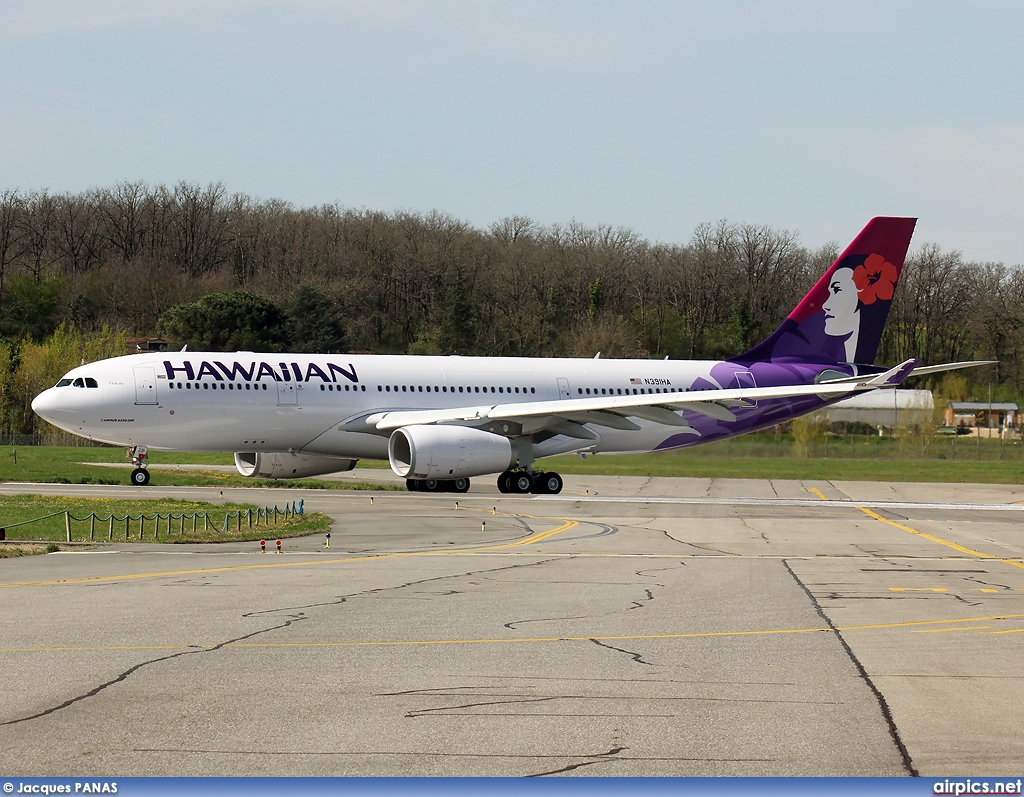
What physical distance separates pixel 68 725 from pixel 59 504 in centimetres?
2175

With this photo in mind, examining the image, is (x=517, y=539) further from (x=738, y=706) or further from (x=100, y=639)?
(x=738, y=706)

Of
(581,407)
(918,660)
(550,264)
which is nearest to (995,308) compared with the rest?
(550,264)

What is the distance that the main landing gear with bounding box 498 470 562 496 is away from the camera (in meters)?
37.0

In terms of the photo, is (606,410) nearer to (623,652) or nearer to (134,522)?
(134,522)

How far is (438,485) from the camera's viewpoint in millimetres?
37156

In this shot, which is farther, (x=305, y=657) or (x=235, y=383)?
(x=235, y=383)

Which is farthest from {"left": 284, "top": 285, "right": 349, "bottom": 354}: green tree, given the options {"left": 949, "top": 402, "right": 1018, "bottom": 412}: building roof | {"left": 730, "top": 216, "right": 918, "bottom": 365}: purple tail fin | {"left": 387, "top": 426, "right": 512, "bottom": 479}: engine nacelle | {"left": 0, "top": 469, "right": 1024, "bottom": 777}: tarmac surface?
{"left": 0, "top": 469, "right": 1024, "bottom": 777}: tarmac surface

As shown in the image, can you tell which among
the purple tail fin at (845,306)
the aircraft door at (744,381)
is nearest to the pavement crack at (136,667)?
the aircraft door at (744,381)

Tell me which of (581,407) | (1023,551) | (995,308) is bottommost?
(1023,551)

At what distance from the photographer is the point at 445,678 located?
32.0 feet

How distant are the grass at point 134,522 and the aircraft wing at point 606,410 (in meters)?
8.13

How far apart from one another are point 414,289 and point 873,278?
69316 millimetres

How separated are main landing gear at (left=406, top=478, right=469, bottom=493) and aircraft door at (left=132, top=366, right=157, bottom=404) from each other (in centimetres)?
787

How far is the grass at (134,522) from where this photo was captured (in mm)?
22078
